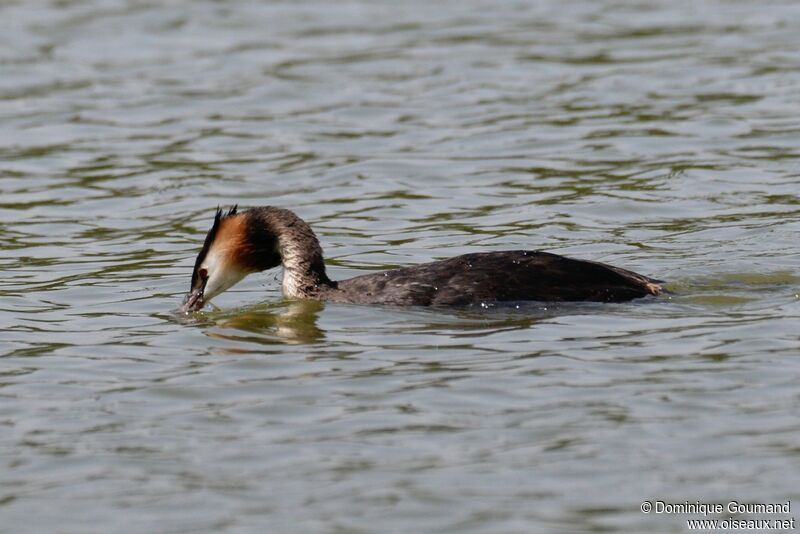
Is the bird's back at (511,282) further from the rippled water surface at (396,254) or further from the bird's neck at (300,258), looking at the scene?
the bird's neck at (300,258)

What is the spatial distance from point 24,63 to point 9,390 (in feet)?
43.9

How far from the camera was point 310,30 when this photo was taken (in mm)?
24375

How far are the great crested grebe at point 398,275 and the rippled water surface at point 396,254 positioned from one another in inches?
6.7

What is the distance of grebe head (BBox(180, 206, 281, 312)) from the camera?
40.0 feet

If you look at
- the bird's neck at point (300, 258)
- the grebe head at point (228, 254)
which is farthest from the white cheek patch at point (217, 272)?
the bird's neck at point (300, 258)

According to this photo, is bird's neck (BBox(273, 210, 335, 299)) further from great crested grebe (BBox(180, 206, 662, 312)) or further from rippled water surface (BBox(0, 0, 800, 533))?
rippled water surface (BBox(0, 0, 800, 533))

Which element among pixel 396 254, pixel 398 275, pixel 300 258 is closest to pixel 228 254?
pixel 300 258

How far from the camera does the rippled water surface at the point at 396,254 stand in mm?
8055

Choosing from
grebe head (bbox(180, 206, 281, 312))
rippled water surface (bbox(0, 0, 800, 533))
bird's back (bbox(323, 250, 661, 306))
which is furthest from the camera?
grebe head (bbox(180, 206, 281, 312))

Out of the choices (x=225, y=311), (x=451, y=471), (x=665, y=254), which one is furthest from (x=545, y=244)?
(x=451, y=471)

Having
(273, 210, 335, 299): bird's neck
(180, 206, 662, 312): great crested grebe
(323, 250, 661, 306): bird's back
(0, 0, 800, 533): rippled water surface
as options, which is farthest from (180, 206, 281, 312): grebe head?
(323, 250, 661, 306): bird's back

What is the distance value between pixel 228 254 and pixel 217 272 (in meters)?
0.18

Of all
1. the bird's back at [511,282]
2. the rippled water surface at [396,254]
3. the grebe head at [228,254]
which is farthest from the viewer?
the grebe head at [228,254]

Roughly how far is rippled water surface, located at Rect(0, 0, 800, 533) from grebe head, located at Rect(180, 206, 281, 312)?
255 millimetres
